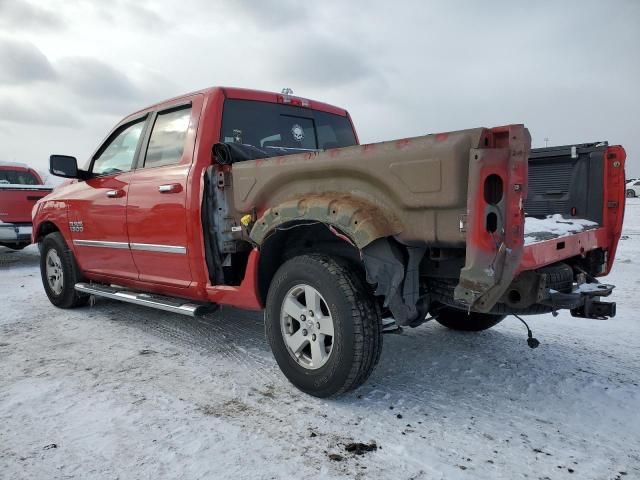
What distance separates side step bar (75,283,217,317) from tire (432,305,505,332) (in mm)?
1955

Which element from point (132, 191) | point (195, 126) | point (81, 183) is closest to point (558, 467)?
point (195, 126)

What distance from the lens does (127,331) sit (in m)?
4.40

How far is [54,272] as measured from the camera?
5.44 metres

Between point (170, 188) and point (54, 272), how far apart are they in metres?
2.68

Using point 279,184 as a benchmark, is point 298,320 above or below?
below

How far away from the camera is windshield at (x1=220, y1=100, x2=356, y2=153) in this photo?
381cm

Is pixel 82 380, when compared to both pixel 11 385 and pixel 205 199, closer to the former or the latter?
pixel 11 385

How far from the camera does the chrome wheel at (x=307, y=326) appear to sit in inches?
111

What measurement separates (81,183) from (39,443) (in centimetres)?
323

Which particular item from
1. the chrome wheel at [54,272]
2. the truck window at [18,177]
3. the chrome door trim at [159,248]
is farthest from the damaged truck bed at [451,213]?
the truck window at [18,177]

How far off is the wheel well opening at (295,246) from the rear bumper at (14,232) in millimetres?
7670

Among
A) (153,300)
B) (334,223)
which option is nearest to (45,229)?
(153,300)

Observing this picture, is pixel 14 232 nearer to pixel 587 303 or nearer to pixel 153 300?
pixel 153 300

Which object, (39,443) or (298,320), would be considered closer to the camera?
(39,443)
